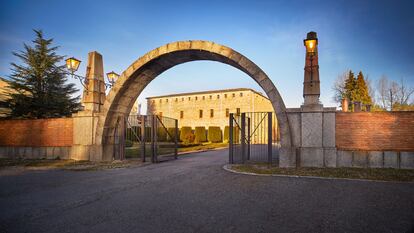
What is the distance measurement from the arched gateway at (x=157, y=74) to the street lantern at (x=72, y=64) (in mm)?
2224

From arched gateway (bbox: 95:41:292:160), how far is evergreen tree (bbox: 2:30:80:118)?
1025 cm

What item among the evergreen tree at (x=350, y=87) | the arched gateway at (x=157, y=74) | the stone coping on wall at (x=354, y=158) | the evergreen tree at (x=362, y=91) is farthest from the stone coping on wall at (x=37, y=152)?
the evergreen tree at (x=362, y=91)

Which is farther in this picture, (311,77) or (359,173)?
(311,77)

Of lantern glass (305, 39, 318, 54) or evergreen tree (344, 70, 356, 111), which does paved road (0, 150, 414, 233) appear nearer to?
lantern glass (305, 39, 318, 54)

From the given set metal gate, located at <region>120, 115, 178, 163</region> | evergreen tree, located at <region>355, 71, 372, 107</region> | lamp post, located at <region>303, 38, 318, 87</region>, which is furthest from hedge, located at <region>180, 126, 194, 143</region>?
evergreen tree, located at <region>355, 71, 372, 107</region>

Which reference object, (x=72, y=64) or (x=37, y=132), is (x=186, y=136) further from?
(x=72, y=64)

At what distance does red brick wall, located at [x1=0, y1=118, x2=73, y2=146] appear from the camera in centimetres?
1221

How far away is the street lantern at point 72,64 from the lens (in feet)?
36.7

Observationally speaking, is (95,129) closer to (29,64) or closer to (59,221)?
(59,221)

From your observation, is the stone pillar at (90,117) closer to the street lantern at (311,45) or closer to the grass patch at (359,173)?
the grass patch at (359,173)

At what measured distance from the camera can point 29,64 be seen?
19172mm

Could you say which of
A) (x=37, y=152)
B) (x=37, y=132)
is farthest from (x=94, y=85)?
Result: (x=37, y=152)

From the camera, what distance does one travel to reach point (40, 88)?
62.1 ft

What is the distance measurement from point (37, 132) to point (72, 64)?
16.5 feet
